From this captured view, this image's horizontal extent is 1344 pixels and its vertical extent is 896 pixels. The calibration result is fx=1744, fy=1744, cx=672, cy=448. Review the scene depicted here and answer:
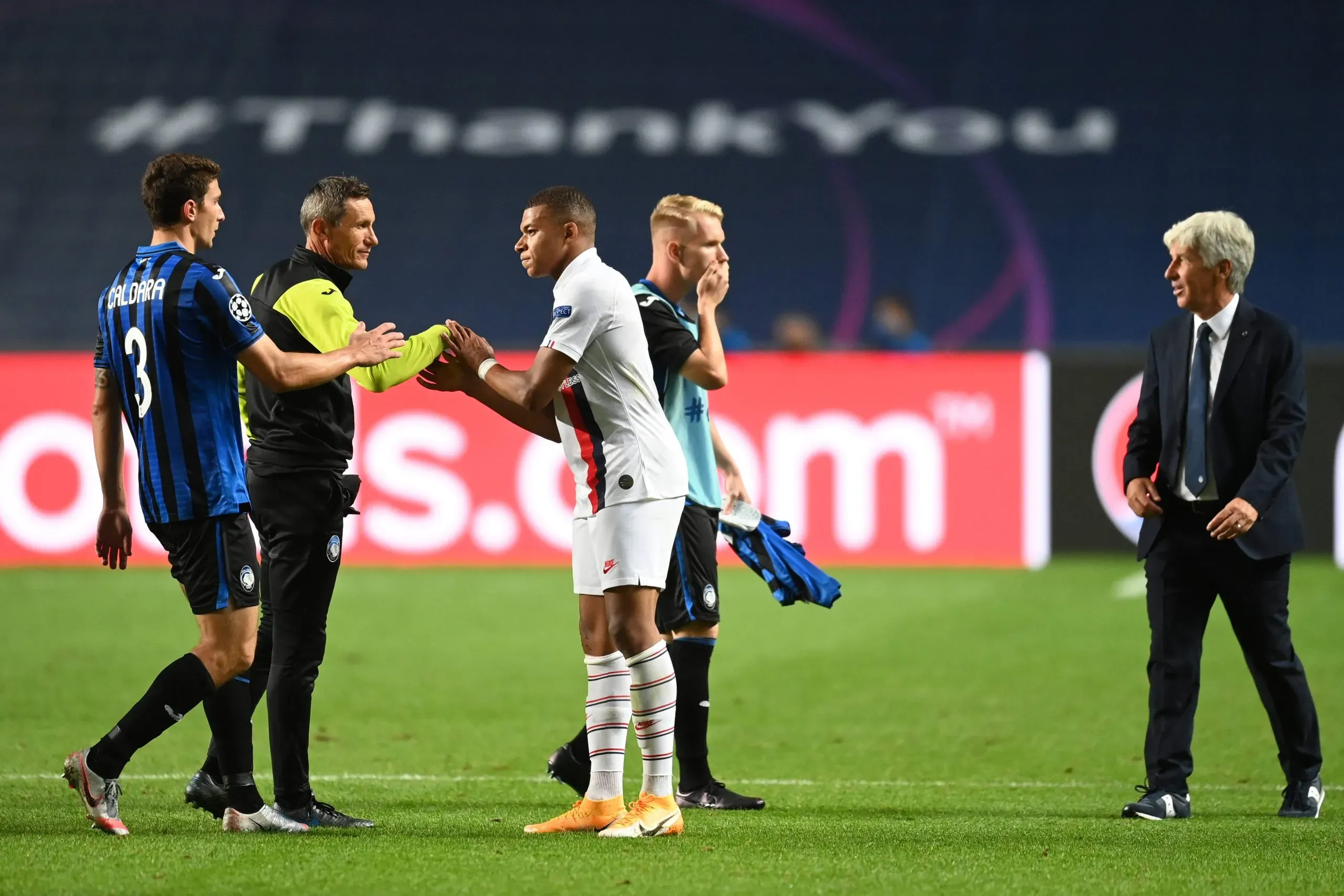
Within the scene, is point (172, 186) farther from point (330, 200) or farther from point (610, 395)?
point (610, 395)

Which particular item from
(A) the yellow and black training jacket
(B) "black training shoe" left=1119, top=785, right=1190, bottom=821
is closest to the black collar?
(A) the yellow and black training jacket

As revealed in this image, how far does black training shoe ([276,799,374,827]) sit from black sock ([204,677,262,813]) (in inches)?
3.8

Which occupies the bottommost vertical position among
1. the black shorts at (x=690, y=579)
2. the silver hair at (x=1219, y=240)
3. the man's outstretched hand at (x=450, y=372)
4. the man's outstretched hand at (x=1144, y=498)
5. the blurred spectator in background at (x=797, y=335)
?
the black shorts at (x=690, y=579)

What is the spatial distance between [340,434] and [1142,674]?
490 cm

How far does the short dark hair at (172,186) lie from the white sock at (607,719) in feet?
5.52

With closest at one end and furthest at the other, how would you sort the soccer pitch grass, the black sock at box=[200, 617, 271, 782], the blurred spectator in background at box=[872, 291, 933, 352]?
the soccer pitch grass
the black sock at box=[200, 617, 271, 782]
the blurred spectator in background at box=[872, 291, 933, 352]

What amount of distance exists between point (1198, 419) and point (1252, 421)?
16 cm

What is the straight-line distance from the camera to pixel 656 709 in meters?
4.79

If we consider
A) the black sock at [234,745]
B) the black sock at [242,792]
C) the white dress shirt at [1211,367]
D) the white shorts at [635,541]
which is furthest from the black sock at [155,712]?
the white dress shirt at [1211,367]

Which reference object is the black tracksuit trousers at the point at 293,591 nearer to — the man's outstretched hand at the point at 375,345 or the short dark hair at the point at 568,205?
the man's outstretched hand at the point at 375,345

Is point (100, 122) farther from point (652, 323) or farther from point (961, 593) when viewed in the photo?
point (652, 323)

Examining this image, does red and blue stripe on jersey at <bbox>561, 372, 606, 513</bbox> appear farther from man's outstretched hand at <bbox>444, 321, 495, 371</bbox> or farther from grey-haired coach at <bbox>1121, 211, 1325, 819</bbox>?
grey-haired coach at <bbox>1121, 211, 1325, 819</bbox>

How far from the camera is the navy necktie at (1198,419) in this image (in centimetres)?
538

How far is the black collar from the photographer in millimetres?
5016
